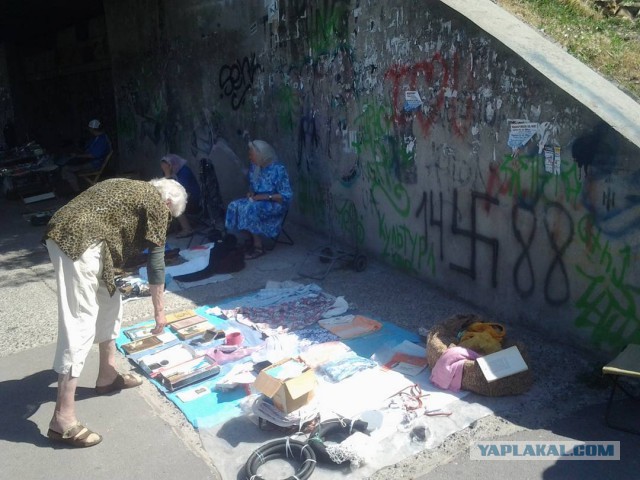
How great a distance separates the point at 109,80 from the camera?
45.4ft

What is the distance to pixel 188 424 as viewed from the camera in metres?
4.00

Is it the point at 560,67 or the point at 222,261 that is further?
the point at 222,261

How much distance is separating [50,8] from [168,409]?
12.8 meters

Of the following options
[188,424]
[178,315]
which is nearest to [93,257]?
[188,424]

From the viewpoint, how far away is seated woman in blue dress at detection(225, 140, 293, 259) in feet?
23.9

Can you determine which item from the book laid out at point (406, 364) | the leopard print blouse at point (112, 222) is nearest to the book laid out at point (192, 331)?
the leopard print blouse at point (112, 222)

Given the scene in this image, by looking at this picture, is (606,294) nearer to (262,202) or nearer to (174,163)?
(262,202)

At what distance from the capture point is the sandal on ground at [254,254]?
733 cm

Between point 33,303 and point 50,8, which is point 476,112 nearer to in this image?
point 33,303

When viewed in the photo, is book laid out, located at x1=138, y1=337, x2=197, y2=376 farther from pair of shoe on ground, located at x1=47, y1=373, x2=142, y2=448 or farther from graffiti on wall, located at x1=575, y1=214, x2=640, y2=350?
graffiti on wall, located at x1=575, y1=214, x2=640, y2=350

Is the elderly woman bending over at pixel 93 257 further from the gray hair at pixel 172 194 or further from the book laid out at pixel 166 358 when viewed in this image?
the book laid out at pixel 166 358

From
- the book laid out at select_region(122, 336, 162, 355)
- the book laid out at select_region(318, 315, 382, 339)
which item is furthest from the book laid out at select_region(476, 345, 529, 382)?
the book laid out at select_region(122, 336, 162, 355)

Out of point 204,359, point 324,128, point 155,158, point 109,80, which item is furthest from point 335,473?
point 109,80

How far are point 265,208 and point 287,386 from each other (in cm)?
375
